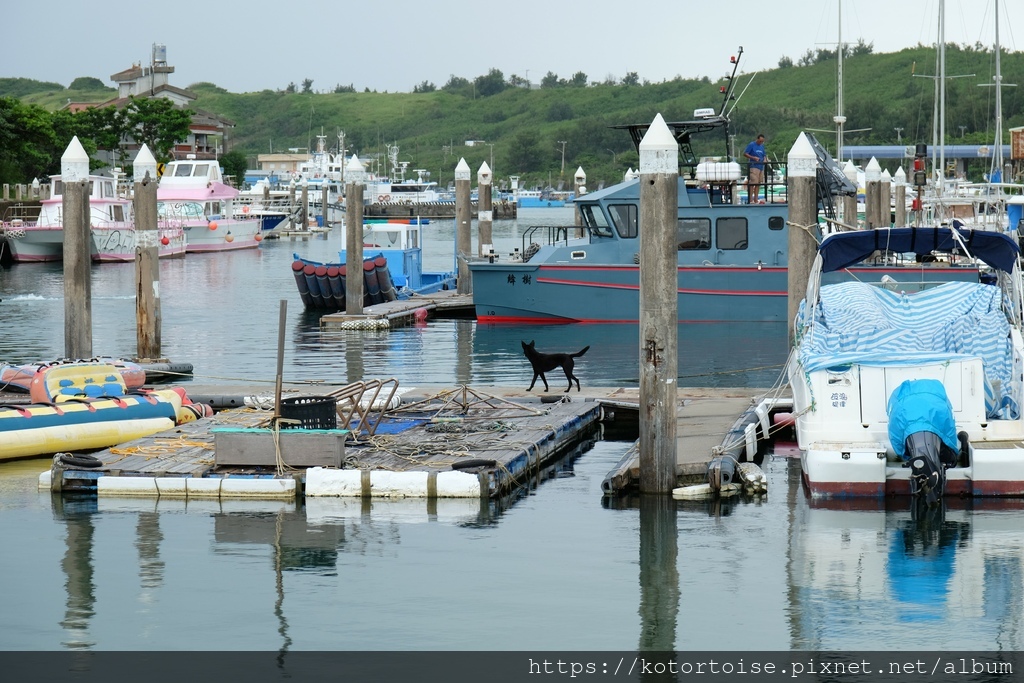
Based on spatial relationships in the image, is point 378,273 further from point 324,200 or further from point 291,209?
point 324,200

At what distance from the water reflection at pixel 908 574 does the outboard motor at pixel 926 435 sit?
13.1 inches

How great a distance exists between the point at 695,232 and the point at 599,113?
128m

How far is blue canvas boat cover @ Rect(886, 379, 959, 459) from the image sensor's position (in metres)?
11.5

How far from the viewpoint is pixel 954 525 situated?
37.0ft

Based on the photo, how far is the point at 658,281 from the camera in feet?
37.4

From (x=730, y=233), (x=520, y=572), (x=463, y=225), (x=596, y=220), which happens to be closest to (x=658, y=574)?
(x=520, y=572)

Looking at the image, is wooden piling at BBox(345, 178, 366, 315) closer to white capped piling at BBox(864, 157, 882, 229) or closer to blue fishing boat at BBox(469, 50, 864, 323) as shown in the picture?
blue fishing boat at BBox(469, 50, 864, 323)

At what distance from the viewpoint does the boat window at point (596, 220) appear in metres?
26.9

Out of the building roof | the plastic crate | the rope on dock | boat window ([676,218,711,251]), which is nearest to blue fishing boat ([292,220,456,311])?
the rope on dock

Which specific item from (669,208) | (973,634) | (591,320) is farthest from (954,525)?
(591,320)

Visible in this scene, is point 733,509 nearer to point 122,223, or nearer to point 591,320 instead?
point 591,320

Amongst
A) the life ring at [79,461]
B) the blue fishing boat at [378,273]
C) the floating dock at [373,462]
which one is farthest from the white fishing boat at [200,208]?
the life ring at [79,461]

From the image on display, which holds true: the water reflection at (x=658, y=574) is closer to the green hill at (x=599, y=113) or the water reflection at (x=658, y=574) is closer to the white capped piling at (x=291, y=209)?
the green hill at (x=599, y=113)

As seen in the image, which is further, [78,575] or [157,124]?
[157,124]
